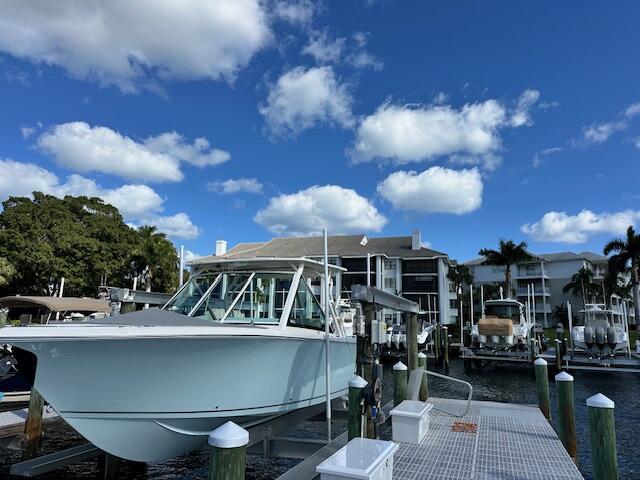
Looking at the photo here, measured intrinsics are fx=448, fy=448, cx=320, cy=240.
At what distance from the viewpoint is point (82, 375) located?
5.33 meters

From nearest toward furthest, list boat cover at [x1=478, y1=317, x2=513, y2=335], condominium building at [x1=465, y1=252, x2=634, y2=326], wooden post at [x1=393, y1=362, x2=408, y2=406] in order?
wooden post at [x1=393, y1=362, x2=408, y2=406]
boat cover at [x1=478, y1=317, x2=513, y2=335]
condominium building at [x1=465, y1=252, x2=634, y2=326]

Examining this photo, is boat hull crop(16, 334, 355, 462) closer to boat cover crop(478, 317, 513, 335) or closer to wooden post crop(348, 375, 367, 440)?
wooden post crop(348, 375, 367, 440)

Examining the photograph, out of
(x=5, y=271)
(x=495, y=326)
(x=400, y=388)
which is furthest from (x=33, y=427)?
(x=5, y=271)

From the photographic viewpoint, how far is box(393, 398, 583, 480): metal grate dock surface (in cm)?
542

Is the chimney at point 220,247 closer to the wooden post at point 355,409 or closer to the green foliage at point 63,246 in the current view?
the green foliage at point 63,246

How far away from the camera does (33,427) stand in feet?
26.7

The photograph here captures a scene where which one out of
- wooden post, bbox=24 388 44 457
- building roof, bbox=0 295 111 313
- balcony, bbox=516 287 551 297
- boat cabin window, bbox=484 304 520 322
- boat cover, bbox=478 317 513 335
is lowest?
wooden post, bbox=24 388 44 457

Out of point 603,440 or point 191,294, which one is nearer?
point 603,440

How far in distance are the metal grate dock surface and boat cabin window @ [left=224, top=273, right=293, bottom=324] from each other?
2983 millimetres

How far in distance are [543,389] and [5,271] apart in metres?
31.7

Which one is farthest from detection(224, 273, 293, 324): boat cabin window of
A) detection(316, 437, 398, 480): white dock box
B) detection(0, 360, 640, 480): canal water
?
detection(316, 437, 398, 480): white dock box

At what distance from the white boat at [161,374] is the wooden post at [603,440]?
3.92 metres

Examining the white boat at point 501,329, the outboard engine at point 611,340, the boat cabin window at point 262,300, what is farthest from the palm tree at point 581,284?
the boat cabin window at point 262,300

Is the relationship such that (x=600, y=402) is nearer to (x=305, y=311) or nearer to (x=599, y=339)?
(x=305, y=311)
